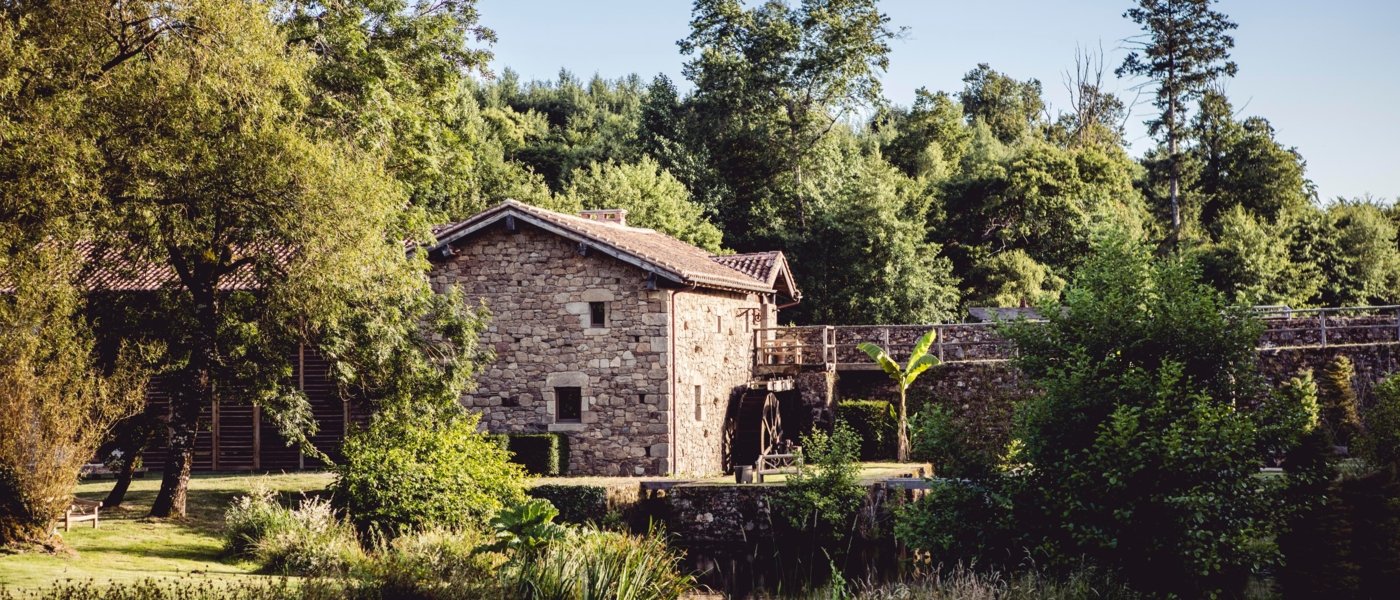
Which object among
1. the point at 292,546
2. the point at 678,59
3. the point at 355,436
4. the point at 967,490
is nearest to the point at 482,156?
the point at 678,59

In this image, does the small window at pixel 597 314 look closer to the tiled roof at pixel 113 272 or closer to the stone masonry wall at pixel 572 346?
the stone masonry wall at pixel 572 346

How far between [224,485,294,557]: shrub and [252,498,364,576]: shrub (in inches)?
3.0

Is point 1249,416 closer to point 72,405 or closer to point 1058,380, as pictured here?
point 1058,380

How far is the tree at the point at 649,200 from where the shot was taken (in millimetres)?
38625

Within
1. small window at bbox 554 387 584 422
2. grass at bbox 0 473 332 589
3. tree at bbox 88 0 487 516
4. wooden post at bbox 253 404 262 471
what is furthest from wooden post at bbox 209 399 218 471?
small window at bbox 554 387 584 422

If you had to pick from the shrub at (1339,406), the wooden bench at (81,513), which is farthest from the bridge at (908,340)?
the wooden bench at (81,513)

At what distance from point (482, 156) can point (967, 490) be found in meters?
31.1

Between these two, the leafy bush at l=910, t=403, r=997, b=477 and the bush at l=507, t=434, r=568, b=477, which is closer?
the leafy bush at l=910, t=403, r=997, b=477

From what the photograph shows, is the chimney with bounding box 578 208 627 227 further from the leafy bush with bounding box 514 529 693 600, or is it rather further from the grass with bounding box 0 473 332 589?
the leafy bush with bounding box 514 529 693 600

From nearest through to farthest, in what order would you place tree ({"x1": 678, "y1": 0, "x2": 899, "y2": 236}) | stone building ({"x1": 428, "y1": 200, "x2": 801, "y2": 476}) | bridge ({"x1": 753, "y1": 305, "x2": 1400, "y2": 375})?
stone building ({"x1": 428, "y1": 200, "x2": 801, "y2": 476}) < bridge ({"x1": 753, "y1": 305, "x2": 1400, "y2": 375}) < tree ({"x1": 678, "y1": 0, "x2": 899, "y2": 236})

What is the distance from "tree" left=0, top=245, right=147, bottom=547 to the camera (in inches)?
555

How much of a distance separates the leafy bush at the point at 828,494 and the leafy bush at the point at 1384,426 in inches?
347

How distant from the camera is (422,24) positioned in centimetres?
2145

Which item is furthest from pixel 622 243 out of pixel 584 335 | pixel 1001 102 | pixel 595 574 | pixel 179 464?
pixel 1001 102
